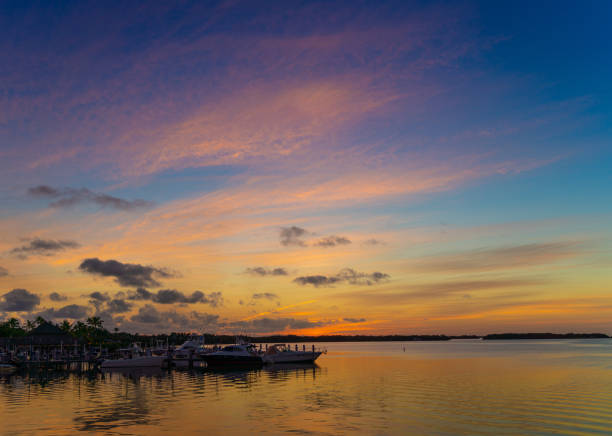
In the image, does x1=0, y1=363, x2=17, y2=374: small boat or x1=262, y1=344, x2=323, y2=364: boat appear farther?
x1=262, y1=344, x2=323, y2=364: boat

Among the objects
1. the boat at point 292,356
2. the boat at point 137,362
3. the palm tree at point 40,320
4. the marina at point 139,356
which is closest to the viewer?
the boat at point 137,362

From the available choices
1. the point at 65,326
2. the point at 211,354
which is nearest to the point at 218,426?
the point at 211,354

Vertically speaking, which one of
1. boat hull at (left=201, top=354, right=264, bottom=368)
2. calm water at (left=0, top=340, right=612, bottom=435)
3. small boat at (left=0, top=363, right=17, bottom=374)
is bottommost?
small boat at (left=0, top=363, right=17, bottom=374)

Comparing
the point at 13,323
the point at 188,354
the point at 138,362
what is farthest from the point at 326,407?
the point at 13,323

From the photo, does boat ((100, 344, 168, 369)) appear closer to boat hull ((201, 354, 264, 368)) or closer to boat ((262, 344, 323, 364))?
boat hull ((201, 354, 264, 368))

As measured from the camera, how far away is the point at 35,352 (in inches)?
4584

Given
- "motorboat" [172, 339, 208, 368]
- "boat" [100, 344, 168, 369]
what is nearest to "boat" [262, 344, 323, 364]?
"motorboat" [172, 339, 208, 368]

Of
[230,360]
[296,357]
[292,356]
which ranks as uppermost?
[230,360]

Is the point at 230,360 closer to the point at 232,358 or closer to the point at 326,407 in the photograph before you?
the point at 232,358

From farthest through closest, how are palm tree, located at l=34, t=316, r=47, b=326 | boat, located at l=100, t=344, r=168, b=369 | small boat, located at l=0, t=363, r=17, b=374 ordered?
palm tree, located at l=34, t=316, r=47, b=326 → small boat, located at l=0, t=363, r=17, b=374 → boat, located at l=100, t=344, r=168, b=369

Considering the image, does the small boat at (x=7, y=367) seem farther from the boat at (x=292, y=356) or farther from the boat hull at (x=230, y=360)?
the boat at (x=292, y=356)

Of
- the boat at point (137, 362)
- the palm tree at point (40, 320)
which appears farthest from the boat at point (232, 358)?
the palm tree at point (40, 320)

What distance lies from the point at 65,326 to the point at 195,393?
140 meters

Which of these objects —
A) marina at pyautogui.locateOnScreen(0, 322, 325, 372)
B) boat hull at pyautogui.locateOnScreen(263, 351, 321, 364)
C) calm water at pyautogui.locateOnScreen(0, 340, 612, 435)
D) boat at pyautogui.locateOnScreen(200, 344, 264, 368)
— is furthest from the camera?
boat hull at pyautogui.locateOnScreen(263, 351, 321, 364)
